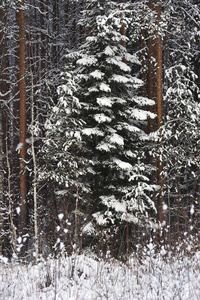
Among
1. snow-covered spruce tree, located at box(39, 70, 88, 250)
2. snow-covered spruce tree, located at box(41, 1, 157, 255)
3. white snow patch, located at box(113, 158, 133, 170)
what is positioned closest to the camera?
white snow patch, located at box(113, 158, 133, 170)

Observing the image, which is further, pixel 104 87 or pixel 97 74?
pixel 97 74

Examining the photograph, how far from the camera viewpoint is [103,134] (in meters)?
10.7

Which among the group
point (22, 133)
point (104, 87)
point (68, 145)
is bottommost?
point (68, 145)

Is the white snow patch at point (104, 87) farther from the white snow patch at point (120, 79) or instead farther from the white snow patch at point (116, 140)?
the white snow patch at point (116, 140)

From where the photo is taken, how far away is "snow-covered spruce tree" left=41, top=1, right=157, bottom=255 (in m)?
10.5

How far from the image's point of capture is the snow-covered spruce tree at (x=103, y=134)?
10.5 meters

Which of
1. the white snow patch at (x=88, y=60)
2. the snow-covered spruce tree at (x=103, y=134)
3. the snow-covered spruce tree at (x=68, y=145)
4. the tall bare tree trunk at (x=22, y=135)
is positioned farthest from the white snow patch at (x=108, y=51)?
the tall bare tree trunk at (x=22, y=135)

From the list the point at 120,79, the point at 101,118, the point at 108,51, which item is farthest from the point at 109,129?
the point at 108,51

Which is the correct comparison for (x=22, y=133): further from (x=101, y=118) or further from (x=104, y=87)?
(x=104, y=87)

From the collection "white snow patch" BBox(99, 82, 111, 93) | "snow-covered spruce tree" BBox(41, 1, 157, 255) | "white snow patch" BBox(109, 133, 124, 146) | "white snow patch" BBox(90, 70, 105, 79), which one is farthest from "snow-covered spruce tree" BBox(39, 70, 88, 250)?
"white snow patch" BBox(109, 133, 124, 146)

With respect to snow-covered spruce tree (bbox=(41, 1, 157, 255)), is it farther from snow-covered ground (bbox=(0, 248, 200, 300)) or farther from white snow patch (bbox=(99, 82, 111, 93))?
snow-covered ground (bbox=(0, 248, 200, 300))

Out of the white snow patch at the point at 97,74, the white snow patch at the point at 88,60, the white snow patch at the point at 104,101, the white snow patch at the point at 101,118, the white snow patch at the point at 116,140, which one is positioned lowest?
the white snow patch at the point at 116,140

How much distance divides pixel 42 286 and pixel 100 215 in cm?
531

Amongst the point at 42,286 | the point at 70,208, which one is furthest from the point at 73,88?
the point at 42,286
